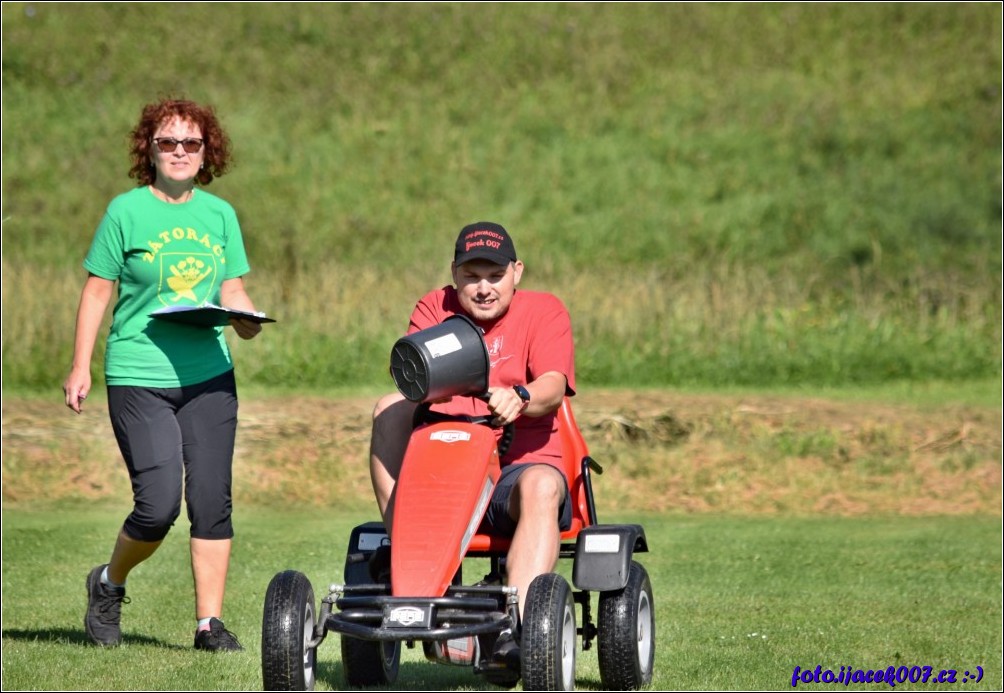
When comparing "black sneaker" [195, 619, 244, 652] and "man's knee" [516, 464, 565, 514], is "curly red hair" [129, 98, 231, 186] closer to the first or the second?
"black sneaker" [195, 619, 244, 652]

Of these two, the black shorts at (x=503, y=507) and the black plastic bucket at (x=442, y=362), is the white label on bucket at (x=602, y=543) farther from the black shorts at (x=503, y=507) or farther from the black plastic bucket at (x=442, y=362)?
A: the black plastic bucket at (x=442, y=362)

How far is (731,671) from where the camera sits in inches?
225

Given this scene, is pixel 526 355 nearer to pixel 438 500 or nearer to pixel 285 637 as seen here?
pixel 438 500

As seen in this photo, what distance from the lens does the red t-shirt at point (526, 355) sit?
527cm

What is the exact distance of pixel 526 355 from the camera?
533cm

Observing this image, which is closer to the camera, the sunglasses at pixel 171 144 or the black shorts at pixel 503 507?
the black shorts at pixel 503 507

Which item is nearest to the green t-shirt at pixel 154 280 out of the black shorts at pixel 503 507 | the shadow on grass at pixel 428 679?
the shadow on grass at pixel 428 679

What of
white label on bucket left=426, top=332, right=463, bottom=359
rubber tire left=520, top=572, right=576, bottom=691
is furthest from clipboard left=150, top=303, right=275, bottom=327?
rubber tire left=520, top=572, right=576, bottom=691

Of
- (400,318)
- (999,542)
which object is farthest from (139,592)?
(400,318)

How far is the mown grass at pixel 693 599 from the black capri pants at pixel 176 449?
524 millimetres

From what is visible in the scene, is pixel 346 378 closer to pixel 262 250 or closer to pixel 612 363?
pixel 612 363

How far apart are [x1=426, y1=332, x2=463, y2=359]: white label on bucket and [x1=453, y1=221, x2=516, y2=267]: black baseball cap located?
427mm

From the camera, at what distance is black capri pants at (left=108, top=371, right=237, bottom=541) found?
226 inches

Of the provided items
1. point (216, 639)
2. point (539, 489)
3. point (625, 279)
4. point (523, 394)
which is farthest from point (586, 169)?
point (539, 489)
